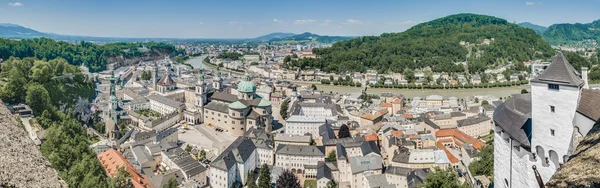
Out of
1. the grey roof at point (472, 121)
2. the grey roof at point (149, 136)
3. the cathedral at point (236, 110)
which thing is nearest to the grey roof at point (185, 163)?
the grey roof at point (149, 136)

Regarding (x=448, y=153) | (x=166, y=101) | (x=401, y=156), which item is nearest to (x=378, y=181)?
(x=401, y=156)

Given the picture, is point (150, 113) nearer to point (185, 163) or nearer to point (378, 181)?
point (185, 163)

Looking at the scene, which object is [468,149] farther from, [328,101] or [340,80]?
Result: [340,80]

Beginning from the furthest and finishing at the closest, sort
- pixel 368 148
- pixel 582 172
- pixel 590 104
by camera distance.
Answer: pixel 368 148 → pixel 590 104 → pixel 582 172

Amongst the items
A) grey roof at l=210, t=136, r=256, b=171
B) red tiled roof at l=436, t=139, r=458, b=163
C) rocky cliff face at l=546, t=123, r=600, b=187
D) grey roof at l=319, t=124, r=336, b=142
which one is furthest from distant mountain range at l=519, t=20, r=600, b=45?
rocky cliff face at l=546, t=123, r=600, b=187

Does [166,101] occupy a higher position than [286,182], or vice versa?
[166,101]

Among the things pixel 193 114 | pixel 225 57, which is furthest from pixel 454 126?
pixel 225 57
